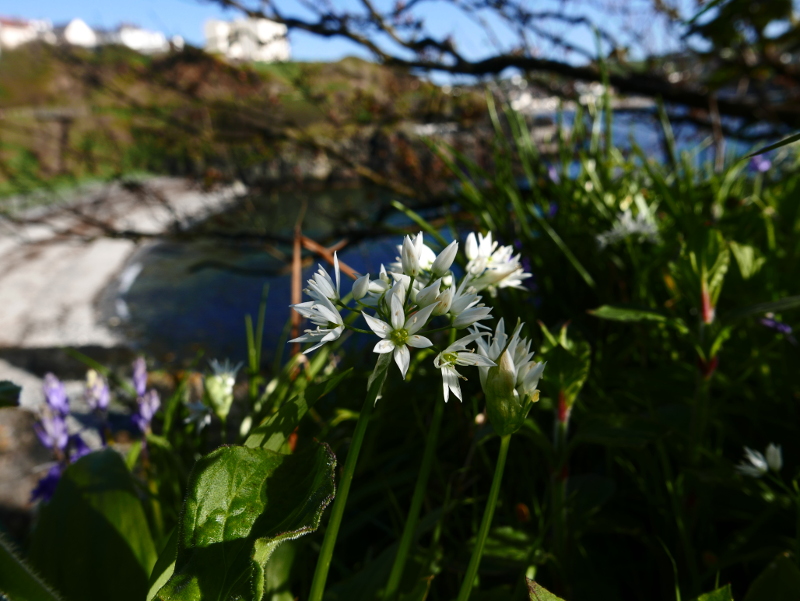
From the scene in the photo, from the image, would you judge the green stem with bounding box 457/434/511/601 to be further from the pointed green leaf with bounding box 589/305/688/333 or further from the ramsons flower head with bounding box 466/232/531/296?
the pointed green leaf with bounding box 589/305/688/333

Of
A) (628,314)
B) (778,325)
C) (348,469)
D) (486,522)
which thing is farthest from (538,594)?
(778,325)

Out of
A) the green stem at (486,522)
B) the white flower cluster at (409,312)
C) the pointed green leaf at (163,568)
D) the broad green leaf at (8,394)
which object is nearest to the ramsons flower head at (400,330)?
the white flower cluster at (409,312)

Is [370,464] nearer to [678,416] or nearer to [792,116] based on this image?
[678,416]

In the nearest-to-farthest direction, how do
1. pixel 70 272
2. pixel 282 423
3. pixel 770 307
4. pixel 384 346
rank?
pixel 384 346, pixel 282 423, pixel 770 307, pixel 70 272

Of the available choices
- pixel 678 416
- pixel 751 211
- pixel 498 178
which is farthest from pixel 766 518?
pixel 498 178

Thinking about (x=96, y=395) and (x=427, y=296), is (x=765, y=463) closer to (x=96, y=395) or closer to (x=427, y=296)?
(x=427, y=296)

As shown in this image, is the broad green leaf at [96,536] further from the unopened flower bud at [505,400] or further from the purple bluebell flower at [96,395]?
the unopened flower bud at [505,400]

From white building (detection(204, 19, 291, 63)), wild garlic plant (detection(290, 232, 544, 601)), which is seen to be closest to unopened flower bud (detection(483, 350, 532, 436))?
wild garlic plant (detection(290, 232, 544, 601))
